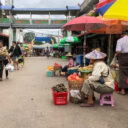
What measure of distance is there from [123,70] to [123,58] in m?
0.38

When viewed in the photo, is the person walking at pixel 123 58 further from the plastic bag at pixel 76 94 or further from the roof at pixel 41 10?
the roof at pixel 41 10

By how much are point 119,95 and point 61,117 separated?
2664 mm

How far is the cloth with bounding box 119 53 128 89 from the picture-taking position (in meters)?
5.96

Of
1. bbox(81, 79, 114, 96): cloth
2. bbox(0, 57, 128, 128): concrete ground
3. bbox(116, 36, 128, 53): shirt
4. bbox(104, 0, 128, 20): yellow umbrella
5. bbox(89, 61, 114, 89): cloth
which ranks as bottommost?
bbox(0, 57, 128, 128): concrete ground

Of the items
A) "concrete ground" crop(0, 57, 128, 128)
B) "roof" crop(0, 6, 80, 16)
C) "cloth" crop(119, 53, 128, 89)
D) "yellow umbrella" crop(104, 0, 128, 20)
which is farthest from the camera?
"roof" crop(0, 6, 80, 16)

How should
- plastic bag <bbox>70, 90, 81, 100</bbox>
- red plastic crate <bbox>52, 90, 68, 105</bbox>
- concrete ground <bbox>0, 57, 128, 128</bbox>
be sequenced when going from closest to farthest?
concrete ground <bbox>0, 57, 128, 128</bbox> < red plastic crate <bbox>52, 90, 68, 105</bbox> < plastic bag <bbox>70, 90, 81, 100</bbox>

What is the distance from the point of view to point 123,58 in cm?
597

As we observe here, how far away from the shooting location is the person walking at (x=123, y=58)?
5848 mm

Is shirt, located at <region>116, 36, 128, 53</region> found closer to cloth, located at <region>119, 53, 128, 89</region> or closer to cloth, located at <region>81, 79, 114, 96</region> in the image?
cloth, located at <region>119, 53, 128, 89</region>

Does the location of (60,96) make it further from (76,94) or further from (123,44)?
(123,44)

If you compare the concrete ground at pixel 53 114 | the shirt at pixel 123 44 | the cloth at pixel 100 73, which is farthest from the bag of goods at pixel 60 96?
the shirt at pixel 123 44

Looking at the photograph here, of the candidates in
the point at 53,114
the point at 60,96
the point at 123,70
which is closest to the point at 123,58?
the point at 123,70

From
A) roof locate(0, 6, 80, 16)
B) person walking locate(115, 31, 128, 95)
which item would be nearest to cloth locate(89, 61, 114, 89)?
person walking locate(115, 31, 128, 95)

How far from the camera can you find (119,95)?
6195mm
